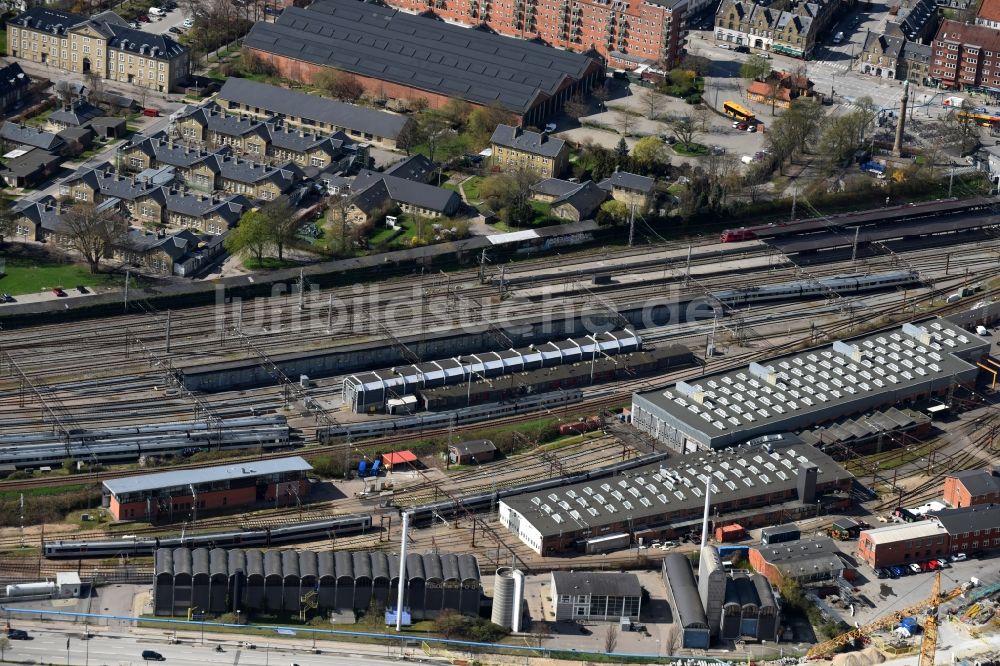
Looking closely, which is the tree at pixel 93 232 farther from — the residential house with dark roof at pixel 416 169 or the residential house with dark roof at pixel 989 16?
the residential house with dark roof at pixel 989 16

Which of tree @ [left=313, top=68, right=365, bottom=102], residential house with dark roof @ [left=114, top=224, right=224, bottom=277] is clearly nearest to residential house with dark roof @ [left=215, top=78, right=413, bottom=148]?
tree @ [left=313, top=68, right=365, bottom=102]

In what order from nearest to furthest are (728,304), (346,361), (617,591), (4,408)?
(617,591)
(4,408)
(346,361)
(728,304)

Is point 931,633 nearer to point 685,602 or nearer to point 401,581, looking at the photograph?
point 685,602

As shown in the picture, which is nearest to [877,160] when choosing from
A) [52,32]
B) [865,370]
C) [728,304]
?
[728,304]

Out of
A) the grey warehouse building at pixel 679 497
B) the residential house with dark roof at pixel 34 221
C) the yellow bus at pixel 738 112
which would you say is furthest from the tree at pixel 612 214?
the residential house with dark roof at pixel 34 221

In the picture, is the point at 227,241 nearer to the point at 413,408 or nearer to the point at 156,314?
the point at 156,314

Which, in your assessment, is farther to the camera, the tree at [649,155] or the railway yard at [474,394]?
the tree at [649,155]
